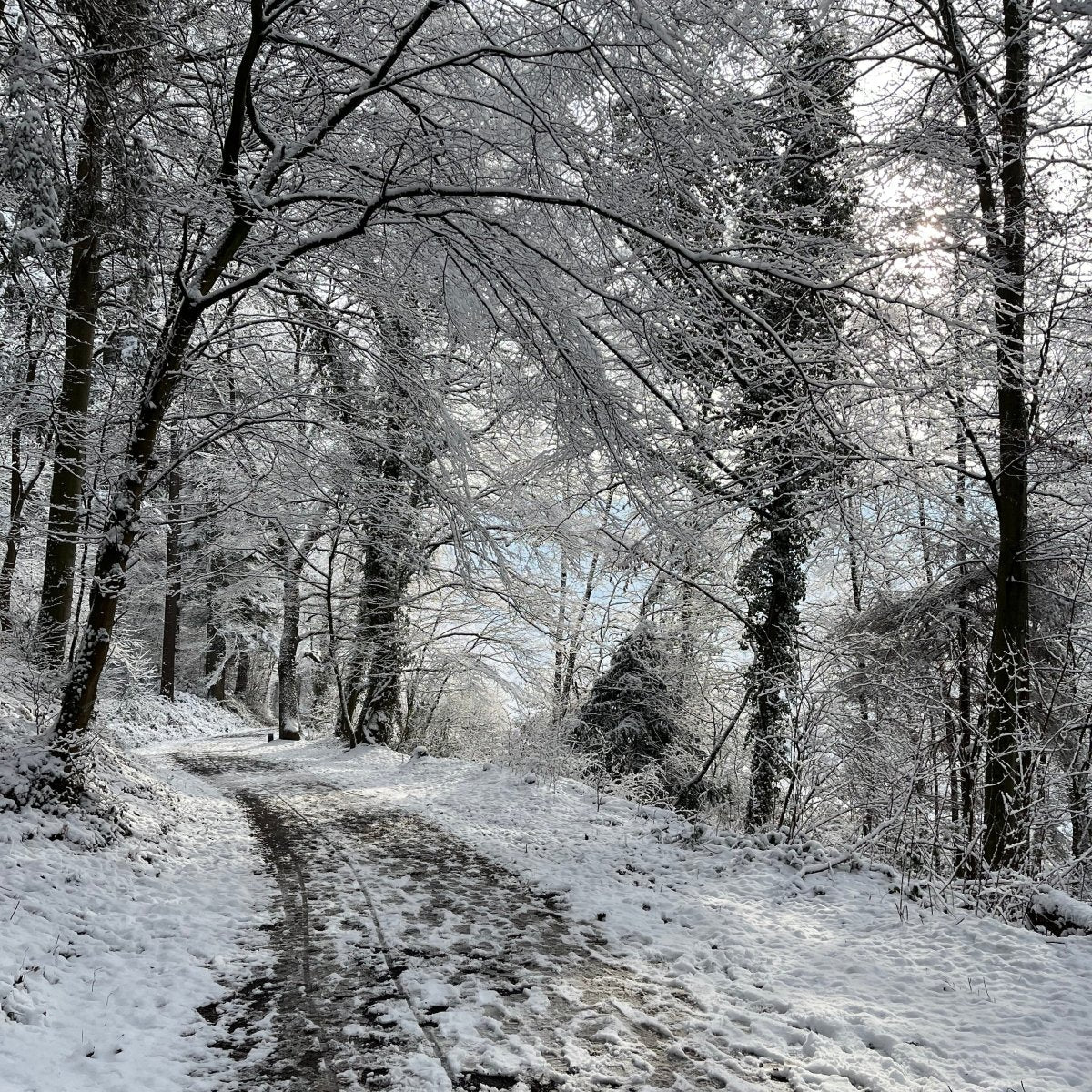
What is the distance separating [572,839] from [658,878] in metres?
1.60

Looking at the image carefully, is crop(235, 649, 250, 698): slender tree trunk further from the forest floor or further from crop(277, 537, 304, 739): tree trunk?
the forest floor

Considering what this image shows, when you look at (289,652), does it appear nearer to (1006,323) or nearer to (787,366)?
(787,366)

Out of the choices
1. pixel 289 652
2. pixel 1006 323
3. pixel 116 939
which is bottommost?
pixel 116 939

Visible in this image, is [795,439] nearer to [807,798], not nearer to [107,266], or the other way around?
[807,798]

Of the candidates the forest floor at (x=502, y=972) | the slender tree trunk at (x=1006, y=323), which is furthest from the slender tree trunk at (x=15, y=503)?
the slender tree trunk at (x=1006, y=323)

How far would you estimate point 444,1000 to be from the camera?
15.1 ft

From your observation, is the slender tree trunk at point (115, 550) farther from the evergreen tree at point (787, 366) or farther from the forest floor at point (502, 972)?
the evergreen tree at point (787, 366)

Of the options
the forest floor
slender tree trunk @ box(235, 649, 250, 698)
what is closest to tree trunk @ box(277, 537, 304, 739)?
the forest floor

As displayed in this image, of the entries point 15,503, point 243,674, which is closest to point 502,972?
point 15,503

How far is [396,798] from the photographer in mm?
11102

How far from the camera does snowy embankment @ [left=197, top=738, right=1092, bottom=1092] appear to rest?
4.04 metres

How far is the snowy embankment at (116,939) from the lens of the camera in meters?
3.86

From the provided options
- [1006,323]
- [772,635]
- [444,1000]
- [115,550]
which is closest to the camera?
[444,1000]

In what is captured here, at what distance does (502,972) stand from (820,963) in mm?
2309
